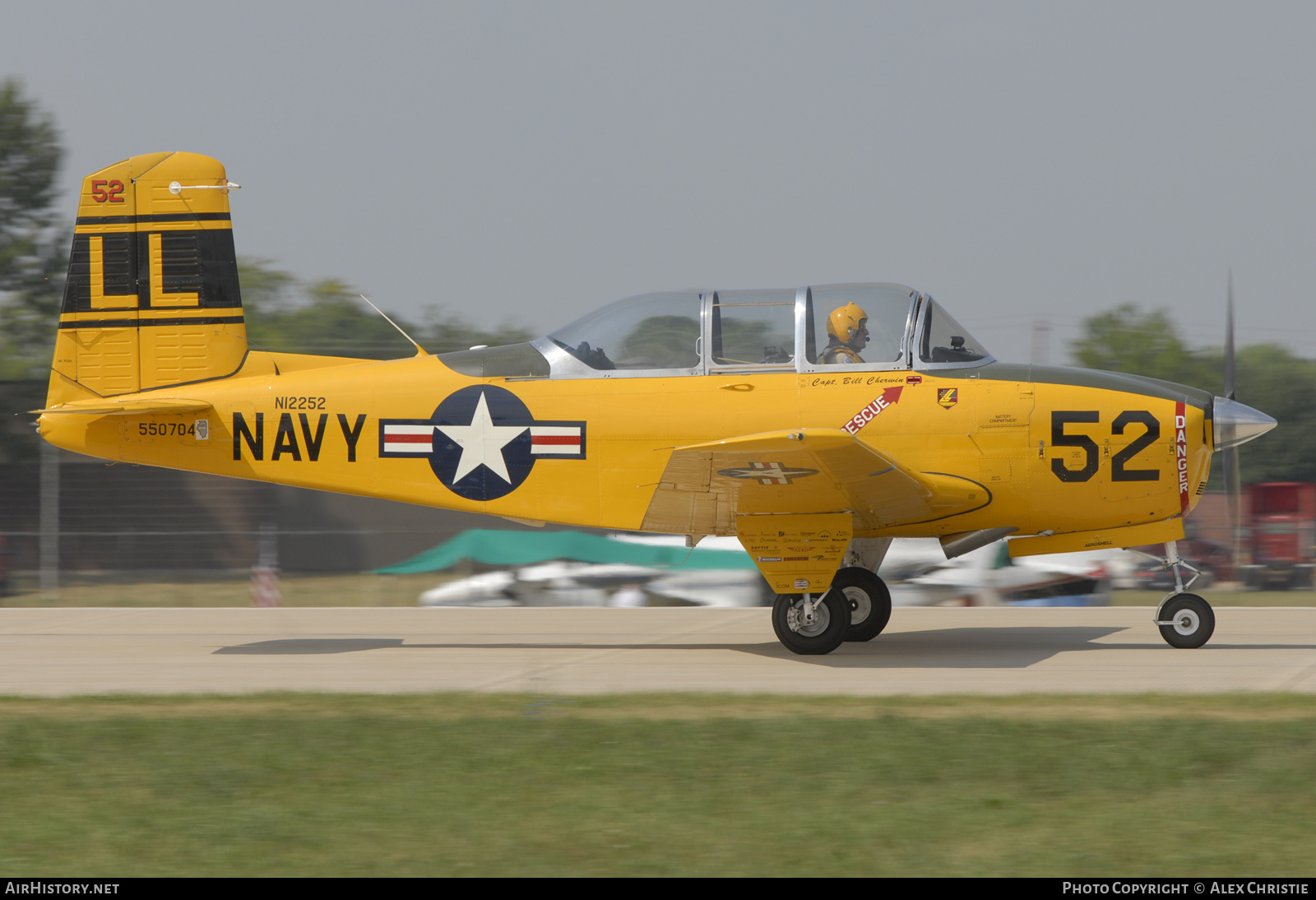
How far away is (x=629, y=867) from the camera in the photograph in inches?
162

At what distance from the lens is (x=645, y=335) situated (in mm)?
9484

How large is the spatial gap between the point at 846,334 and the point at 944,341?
0.76 m

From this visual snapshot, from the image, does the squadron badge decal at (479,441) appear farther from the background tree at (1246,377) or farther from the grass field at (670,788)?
the background tree at (1246,377)

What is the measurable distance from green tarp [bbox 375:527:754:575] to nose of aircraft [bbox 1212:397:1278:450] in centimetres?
776

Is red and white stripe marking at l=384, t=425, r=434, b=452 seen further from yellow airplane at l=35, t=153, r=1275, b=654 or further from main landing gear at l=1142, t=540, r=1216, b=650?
main landing gear at l=1142, t=540, r=1216, b=650

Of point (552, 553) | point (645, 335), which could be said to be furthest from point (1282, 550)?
point (645, 335)

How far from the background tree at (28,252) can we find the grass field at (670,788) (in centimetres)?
2080

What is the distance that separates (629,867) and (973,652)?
597 centimetres

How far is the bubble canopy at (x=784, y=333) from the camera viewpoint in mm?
9281

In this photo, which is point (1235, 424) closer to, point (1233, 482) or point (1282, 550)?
point (1233, 482)

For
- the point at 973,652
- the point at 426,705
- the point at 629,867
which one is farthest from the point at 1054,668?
the point at 629,867

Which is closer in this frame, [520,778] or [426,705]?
[520,778]

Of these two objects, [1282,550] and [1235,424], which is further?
[1282,550]
